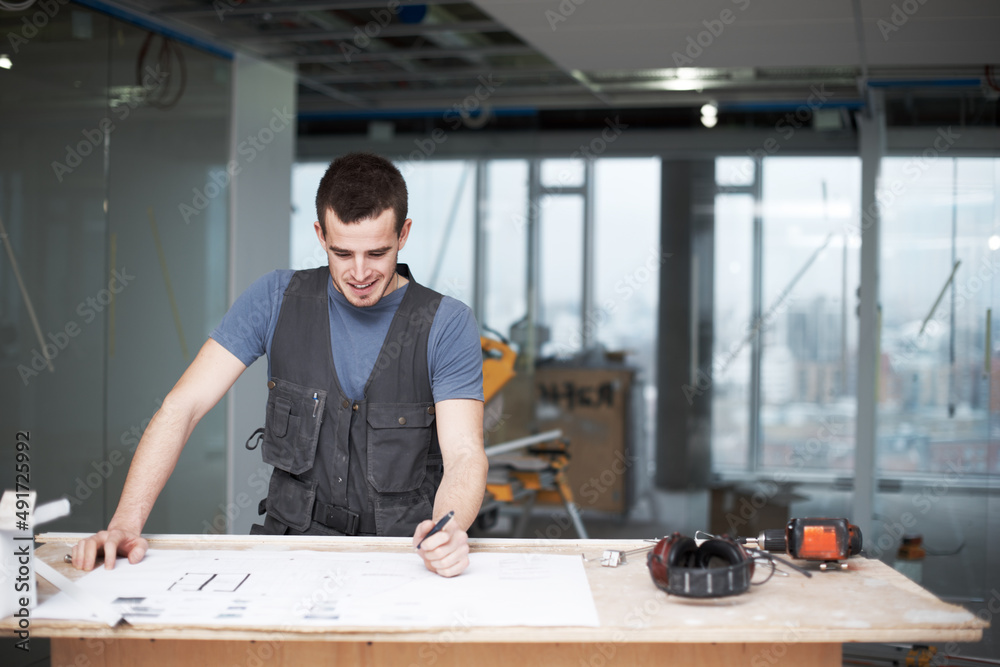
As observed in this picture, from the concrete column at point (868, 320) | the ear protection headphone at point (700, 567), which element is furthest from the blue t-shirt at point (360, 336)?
the concrete column at point (868, 320)

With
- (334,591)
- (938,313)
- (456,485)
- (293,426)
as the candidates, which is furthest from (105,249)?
(938,313)

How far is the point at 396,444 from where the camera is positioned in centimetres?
198

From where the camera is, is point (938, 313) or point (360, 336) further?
point (938, 313)

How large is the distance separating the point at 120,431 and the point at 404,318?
2.04m

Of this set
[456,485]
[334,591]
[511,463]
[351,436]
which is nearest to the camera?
[334,591]

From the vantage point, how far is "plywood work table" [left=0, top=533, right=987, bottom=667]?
1247 mm

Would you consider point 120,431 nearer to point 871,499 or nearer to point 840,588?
point 840,588

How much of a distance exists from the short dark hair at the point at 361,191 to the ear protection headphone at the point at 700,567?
0.91 meters

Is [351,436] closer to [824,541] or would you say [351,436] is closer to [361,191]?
[361,191]

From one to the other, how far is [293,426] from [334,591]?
0.65 metres

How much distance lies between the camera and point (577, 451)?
5988mm

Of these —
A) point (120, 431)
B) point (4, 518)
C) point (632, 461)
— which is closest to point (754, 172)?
point (632, 461)

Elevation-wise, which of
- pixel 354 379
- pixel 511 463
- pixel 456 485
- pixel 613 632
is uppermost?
pixel 354 379

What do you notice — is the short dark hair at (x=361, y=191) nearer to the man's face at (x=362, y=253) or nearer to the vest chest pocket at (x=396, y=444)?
the man's face at (x=362, y=253)
